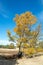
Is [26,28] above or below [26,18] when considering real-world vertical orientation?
below

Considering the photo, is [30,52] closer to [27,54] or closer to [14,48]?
[27,54]

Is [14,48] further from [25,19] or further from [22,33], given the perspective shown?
[25,19]

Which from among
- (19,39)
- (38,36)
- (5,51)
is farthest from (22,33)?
(5,51)

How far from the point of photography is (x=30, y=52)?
17.3 m

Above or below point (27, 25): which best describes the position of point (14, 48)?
below

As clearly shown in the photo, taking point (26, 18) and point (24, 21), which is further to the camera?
point (26, 18)

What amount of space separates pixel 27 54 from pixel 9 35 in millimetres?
3189

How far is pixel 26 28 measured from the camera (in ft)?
58.1

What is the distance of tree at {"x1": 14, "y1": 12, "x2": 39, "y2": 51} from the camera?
17750 mm

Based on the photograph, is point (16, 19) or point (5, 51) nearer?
point (16, 19)

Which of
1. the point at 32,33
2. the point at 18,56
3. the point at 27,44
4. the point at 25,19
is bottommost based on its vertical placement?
the point at 18,56

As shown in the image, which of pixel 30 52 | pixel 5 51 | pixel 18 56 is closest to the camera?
pixel 30 52

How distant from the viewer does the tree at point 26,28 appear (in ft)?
58.2

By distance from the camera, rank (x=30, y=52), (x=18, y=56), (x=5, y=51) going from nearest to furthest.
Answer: (x=30, y=52) < (x=18, y=56) < (x=5, y=51)
